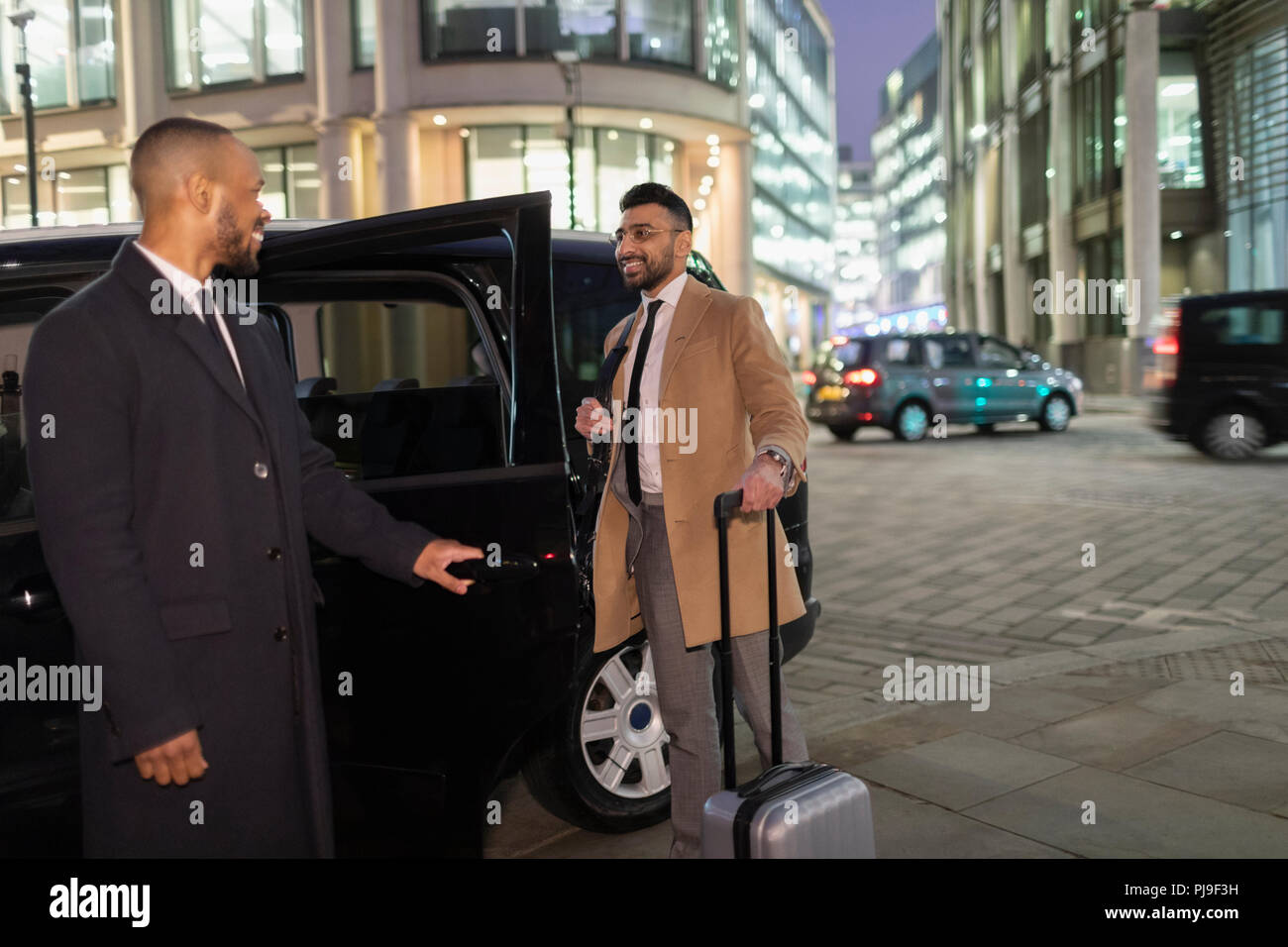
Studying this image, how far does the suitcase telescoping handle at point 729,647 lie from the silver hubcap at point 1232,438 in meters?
12.7

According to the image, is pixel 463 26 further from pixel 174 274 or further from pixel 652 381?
pixel 174 274

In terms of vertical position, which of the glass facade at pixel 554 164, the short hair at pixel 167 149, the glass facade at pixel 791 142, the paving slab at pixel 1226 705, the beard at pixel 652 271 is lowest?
the paving slab at pixel 1226 705

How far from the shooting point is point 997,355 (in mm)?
18797

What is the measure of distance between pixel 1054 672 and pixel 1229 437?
32.7 feet

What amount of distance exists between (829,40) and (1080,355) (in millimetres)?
50916

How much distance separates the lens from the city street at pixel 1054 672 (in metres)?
3.66

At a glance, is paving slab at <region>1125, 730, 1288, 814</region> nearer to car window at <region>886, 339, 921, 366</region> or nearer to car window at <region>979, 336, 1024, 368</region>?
car window at <region>886, 339, 921, 366</region>

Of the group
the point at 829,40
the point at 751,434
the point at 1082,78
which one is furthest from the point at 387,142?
the point at 829,40

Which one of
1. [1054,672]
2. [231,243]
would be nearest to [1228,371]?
[1054,672]

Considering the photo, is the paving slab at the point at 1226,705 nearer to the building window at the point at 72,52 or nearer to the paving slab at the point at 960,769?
the paving slab at the point at 960,769

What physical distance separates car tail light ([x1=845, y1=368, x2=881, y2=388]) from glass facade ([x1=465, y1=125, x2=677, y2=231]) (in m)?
11.5

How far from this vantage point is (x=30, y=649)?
105 inches

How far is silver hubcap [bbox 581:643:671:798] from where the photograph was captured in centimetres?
355

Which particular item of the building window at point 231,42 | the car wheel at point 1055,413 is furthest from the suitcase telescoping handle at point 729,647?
the building window at point 231,42
